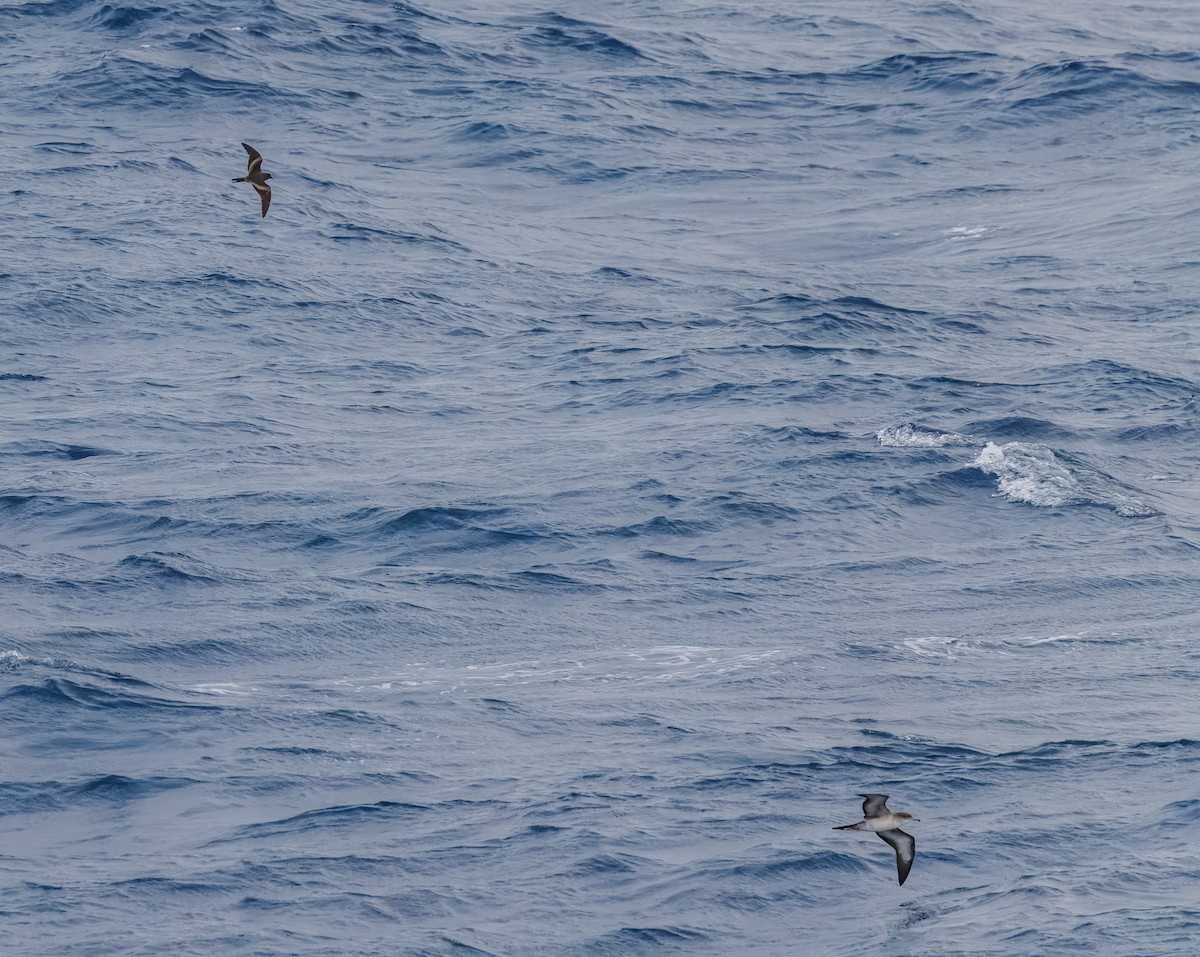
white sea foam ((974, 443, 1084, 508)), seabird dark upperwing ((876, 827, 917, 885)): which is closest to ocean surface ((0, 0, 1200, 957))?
white sea foam ((974, 443, 1084, 508))

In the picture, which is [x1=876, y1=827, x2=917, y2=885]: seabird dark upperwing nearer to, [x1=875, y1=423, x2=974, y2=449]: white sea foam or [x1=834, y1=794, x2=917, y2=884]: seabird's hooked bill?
[x1=834, y1=794, x2=917, y2=884]: seabird's hooked bill

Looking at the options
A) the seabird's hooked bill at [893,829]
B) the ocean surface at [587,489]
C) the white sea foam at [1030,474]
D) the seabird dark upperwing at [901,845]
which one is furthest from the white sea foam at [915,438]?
the seabird dark upperwing at [901,845]

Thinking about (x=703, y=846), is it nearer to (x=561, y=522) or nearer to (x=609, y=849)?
(x=609, y=849)

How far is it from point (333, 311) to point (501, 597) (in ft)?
43.4

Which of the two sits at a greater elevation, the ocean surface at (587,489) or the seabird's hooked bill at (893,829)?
the seabird's hooked bill at (893,829)

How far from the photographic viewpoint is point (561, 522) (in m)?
36.5

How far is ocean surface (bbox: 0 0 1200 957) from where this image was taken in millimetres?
26344

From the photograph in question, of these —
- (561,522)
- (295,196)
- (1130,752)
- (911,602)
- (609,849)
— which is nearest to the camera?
(609,849)

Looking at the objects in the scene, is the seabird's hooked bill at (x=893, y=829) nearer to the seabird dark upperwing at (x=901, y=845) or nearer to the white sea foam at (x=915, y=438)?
the seabird dark upperwing at (x=901, y=845)

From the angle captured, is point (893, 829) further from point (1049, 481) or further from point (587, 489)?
point (1049, 481)

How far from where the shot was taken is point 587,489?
3766cm

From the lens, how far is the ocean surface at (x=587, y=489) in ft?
86.4

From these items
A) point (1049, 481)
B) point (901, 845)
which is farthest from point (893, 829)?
point (1049, 481)

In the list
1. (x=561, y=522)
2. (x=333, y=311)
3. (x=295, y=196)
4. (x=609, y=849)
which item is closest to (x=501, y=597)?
(x=561, y=522)
